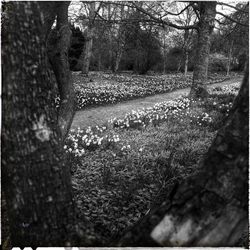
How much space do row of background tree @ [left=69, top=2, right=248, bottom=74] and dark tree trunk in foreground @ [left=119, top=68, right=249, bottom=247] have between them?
2.87 m

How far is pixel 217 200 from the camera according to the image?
2094 millimetres

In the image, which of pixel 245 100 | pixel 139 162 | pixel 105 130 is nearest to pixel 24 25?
pixel 245 100

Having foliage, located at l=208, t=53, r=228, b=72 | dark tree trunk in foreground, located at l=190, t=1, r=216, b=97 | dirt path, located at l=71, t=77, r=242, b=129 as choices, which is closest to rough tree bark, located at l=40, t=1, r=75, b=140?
dirt path, located at l=71, t=77, r=242, b=129

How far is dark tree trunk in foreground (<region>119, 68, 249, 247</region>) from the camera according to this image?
209 centimetres

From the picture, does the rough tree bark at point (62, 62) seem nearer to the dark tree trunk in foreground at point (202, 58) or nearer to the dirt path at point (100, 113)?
the dirt path at point (100, 113)

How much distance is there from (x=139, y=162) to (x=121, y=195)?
107 cm

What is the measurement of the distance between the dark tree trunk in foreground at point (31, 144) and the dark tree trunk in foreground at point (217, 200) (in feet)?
2.56

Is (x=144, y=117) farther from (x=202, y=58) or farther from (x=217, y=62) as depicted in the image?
(x=217, y=62)

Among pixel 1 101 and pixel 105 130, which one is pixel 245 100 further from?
pixel 105 130

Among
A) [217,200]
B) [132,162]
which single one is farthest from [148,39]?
[217,200]

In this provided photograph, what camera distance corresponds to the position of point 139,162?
5219mm

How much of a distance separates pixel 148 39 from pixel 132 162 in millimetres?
3386

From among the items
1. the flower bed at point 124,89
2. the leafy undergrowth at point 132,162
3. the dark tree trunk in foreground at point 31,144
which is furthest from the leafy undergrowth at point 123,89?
the dark tree trunk in foreground at point 31,144

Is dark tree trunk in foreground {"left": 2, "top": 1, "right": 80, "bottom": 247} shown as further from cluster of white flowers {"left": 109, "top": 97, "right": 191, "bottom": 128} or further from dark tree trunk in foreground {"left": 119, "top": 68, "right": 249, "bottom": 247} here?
cluster of white flowers {"left": 109, "top": 97, "right": 191, "bottom": 128}
